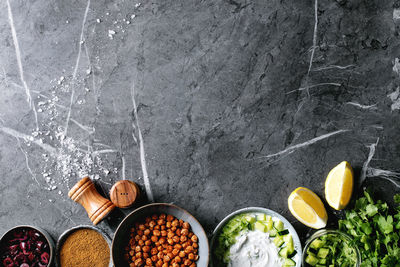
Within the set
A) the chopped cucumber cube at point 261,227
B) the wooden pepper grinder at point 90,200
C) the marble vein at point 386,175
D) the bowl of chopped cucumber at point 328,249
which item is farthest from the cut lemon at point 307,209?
the wooden pepper grinder at point 90,200

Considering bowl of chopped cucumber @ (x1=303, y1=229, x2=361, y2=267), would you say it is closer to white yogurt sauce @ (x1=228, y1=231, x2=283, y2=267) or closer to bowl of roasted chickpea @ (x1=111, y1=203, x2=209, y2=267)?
white yogurt sauce @ (x1=228, y1=231, x2=283, y2=267)

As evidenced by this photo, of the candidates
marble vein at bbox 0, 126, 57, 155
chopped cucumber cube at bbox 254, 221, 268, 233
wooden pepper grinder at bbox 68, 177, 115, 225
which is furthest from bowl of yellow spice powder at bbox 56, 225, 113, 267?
chopped cucumber cube at bbox 254, 221, 268, 233

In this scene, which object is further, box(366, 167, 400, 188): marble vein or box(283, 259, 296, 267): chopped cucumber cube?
box(366, 167, 400, 188): marble vein

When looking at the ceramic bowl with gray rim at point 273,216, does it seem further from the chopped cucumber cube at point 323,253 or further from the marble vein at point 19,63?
the marble vein at point 19,63

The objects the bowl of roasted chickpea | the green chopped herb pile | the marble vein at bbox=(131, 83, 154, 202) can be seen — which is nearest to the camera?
the green chopped herb pile

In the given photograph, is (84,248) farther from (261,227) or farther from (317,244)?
(317,244)

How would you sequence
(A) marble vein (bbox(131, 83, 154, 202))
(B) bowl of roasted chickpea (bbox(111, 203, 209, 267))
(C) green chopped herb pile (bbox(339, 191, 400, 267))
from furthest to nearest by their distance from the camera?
(A) marble vein (bbox(131, 83, 154, 202)) < (B) bowl of roasted chickpea (bbox(111, 203, 209, 267)) < (C) green chopped herb pile (bbox(339, 191, 400, 267))

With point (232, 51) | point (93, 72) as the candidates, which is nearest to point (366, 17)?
point (232, 51)
